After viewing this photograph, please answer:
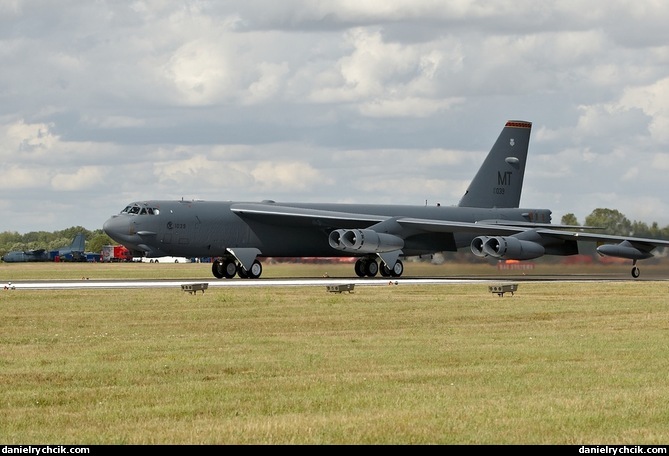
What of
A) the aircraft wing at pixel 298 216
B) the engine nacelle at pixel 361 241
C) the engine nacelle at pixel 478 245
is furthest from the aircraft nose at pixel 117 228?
the engine nacelle at pixel 478 245

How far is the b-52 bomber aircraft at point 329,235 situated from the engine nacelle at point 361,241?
0.13ft

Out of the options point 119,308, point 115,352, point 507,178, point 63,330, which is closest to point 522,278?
point 507,178

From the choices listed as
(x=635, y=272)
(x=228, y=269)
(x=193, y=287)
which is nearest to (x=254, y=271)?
(x=228, y=269)

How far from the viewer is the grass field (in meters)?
11.1

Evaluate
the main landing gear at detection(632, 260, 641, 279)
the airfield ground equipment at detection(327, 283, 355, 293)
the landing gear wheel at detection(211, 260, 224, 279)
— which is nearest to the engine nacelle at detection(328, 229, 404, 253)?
the landing gear wheel at detection(211, 260, 224, 279)

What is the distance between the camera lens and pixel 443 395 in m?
13.3

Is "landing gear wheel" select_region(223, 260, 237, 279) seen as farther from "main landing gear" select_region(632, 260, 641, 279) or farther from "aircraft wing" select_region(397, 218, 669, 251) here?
"main landing gear" select_region(632, 260, 641, 279)

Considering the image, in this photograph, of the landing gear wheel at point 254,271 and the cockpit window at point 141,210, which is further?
the landing gear wheel at point 254,271

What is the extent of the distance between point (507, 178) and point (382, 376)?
42.7 meters

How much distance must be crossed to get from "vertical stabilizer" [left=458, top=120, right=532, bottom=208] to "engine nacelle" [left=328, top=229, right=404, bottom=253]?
9.58 m

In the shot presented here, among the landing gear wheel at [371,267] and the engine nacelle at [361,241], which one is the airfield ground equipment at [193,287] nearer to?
the engine nacelle at [361,241]

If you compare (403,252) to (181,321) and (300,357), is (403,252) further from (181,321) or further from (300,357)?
(300,357)

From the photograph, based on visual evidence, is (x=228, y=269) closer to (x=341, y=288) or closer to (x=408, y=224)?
(x=408, y=224)

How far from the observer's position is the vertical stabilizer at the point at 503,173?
56219 millimetres
